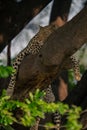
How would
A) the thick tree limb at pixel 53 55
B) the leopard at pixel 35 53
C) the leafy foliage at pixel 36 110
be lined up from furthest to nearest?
the leopard at pixel 35 53 < the thick tree limb at pixel 53 55 < the leafy foliage at pixel 36 110

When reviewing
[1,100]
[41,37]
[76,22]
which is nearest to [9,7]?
[41,37]

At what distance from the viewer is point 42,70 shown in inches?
165

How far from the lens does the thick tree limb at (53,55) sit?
3.84 metres

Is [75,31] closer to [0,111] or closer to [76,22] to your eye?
[76,22]

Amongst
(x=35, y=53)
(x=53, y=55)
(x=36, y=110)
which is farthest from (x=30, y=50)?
(x=36, y=110)

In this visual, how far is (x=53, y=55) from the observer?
157 inches

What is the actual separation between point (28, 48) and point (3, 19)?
157 centimetres

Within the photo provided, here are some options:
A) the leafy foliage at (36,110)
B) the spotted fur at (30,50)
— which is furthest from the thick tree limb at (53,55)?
the leafy foliage at (36,110)

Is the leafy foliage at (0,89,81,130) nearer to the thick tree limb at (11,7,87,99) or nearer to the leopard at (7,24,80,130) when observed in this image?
the thick tree limb at (11,7,87,99)

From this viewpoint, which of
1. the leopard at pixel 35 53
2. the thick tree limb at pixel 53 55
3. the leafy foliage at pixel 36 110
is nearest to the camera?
the leafy foliage at pixel 36 110

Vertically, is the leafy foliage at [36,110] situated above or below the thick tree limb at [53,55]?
below

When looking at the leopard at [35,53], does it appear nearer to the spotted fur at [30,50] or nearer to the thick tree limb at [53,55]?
the spotted fur at [30,50]

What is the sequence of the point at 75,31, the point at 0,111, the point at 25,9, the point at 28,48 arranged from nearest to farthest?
the point at 0,111 → the point at 75,31 → the point at 28,48 → the point at 25,9

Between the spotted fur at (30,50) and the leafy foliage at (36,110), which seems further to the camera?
the spotted fur at (30,50)
